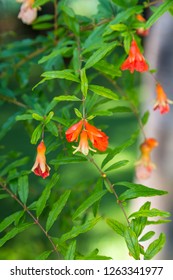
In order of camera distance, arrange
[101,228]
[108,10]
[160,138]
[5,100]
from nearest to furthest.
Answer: [108,10]
[5,100]
[160,138]
[101,228]

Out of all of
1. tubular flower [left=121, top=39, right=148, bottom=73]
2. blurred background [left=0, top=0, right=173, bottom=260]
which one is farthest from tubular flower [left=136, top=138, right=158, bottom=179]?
tubular flower [left=121, top=39, right=148, bottom=73]

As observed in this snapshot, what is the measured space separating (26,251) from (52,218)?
1158 mm

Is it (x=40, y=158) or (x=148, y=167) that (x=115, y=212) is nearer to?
(x=148, y=167)

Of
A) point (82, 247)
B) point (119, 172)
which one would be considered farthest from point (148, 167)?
point (119, 172)

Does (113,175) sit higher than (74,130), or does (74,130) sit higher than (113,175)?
(74,130)

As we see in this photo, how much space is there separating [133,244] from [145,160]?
26.9 inches

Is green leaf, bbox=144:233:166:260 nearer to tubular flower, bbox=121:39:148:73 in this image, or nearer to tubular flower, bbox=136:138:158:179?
tubular flower, bbox=121:39:148:73

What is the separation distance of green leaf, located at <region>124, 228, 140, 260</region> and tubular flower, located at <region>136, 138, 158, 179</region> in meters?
0.65

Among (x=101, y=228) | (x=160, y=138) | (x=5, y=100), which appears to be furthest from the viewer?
(x=101, y=228)

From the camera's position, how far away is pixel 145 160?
178cm

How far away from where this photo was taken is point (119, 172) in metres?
4.45

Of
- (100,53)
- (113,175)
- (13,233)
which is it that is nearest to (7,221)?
(13,233)

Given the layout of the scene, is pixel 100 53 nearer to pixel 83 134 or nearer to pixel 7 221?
pixel 83 134

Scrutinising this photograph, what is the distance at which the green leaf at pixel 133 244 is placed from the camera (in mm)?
1114
